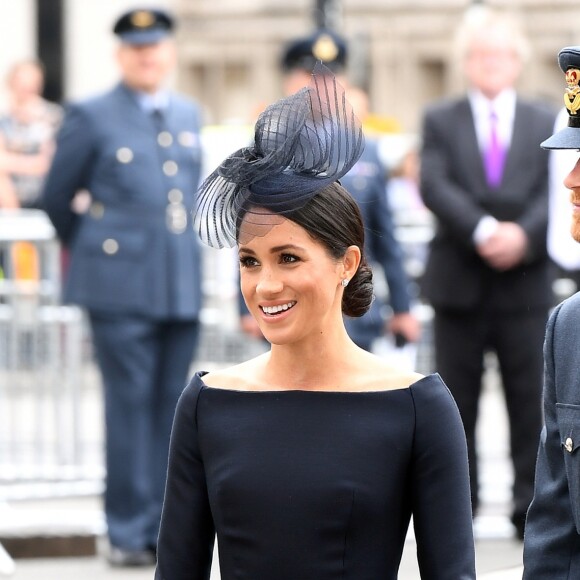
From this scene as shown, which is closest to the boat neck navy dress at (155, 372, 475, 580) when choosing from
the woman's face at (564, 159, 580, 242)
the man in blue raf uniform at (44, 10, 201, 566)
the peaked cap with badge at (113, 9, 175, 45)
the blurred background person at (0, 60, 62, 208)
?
the woman's face at (564, 159, 580, 242)

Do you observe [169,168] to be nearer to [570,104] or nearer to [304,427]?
[570,104]

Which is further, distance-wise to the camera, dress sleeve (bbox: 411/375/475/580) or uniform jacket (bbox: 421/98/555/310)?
uniform jacket (bbox: 421/98/555/310)

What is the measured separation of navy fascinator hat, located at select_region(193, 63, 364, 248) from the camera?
3.32 metres

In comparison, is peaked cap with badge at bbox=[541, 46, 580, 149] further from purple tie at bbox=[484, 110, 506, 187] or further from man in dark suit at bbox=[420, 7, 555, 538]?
purple tie at bbox=[484, 110, 506, 187]

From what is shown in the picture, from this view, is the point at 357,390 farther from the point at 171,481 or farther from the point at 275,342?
the point at 171,481

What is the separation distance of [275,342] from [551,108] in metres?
4.66

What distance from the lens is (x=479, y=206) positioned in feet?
24.3

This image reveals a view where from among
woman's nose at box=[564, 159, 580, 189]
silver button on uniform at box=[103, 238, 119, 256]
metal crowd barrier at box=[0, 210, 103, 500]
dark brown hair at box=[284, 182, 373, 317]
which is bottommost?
metal crowd barrier at box=[0, 210, 103, 500]

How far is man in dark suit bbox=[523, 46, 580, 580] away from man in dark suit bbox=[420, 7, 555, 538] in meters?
3.84

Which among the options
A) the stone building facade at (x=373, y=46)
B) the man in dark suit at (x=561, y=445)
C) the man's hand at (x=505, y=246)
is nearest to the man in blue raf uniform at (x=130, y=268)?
the man's hand at (x=505, y=246)

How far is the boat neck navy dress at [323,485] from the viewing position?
3.23 meters

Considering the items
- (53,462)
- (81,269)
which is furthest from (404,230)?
(81,269)

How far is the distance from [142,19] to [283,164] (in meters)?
4.37

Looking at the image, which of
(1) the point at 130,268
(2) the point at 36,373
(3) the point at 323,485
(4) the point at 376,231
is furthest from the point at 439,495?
(2) the point at 36,373
